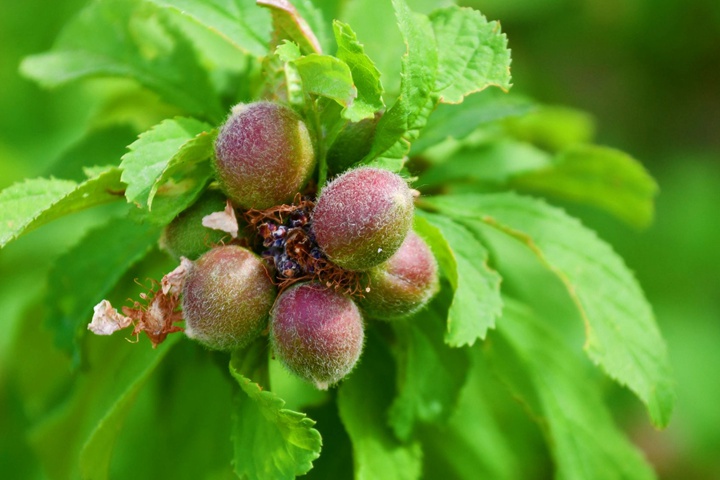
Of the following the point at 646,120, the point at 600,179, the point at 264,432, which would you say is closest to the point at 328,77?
the point at 264,432

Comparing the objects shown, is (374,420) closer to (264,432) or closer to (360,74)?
(264,432)

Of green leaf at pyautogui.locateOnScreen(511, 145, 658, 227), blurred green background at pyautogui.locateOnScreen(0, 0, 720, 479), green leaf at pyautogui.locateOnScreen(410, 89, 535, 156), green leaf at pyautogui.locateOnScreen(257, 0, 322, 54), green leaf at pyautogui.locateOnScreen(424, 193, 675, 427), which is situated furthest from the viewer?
blurred green background at pyautogui.locateOnScreen(0, 0, 720, 479)

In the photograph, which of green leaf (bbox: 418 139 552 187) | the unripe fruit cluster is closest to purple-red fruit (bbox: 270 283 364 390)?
the unripe fruit cluster

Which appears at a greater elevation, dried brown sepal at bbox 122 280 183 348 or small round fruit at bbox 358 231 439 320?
small round fruit at bbox 358 231 439 320

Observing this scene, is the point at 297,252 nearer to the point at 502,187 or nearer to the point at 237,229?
the point at 237,229

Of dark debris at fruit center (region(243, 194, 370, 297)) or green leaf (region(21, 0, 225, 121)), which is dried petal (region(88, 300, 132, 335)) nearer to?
dark debris at fruit center (region(243, 194, 370, 297))

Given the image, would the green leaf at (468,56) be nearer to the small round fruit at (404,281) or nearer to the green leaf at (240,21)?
the small round fruit at (404,281)

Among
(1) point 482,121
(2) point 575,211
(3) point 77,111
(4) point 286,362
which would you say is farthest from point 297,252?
(2) point 575,211
